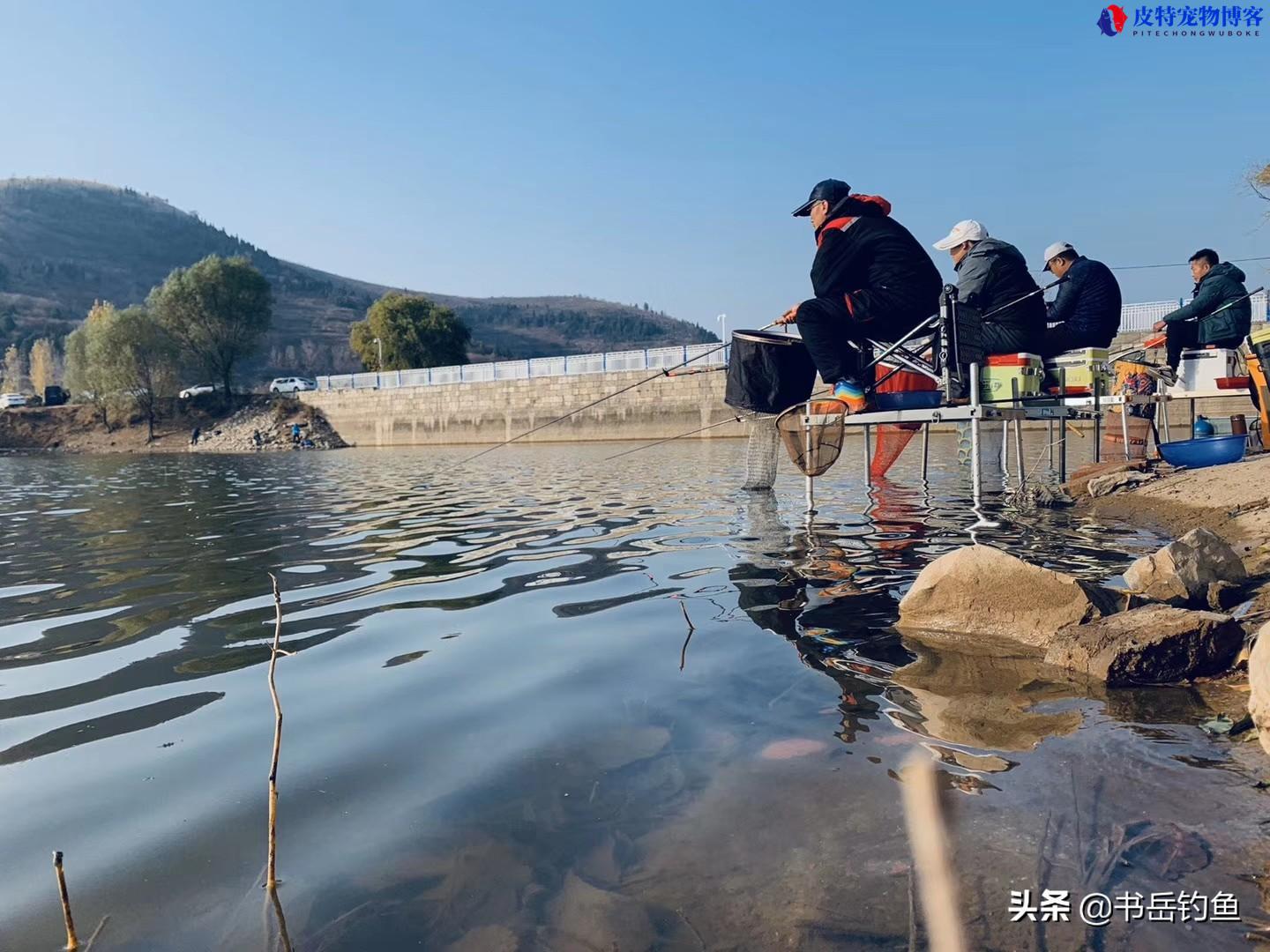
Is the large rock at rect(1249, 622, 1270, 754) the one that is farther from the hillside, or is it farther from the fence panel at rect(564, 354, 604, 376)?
the hillside

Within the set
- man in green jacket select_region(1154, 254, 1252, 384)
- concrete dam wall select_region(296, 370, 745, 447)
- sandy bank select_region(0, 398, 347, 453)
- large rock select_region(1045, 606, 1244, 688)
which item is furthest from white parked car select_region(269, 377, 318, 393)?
large rock select_region(1045, 606, 1244, 688)

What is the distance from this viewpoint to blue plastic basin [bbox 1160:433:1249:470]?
30.9 feet

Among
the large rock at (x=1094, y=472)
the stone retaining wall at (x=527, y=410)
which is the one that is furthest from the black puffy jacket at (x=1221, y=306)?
the stone retaining wall at (x=527, y=410)

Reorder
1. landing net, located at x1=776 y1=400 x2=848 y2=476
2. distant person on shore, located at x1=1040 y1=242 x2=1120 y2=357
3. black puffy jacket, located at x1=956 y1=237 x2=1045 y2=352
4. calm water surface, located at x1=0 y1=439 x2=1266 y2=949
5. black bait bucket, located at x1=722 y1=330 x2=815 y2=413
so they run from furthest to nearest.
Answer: distant person on shore, located at x1=1040 y1=242 x2=1120 y2=357 → black bait bucket, located at x1=722 y1=330 x2=815 y2=413 → black puffy jacket, located at x1=956 y1=237 x2=1045 y2=352 → landing net, located at x1=776 y1=400 x2=848 y2=476 → calm water surface, located at x1=0 y1=439 x2=1266 y2=949

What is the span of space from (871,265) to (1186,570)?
4476mm

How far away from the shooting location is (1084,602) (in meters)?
3.92

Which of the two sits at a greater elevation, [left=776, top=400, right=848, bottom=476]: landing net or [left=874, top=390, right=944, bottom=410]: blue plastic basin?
[left=874, top=390, right=944, bottom=410]: blue plastic basin

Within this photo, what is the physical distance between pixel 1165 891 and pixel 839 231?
6819 mm

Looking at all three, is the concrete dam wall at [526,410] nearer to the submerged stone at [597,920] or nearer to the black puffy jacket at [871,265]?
the black puffy jacket at [871,265]

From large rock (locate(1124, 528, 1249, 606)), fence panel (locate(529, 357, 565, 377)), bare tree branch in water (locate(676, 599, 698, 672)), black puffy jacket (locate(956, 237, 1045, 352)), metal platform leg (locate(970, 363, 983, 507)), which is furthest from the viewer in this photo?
fence panel (locate(529, 357, 565, 377))

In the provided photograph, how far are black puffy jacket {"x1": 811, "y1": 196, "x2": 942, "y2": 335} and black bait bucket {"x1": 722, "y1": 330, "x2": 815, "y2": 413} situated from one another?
2.80 feet

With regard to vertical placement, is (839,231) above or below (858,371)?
above

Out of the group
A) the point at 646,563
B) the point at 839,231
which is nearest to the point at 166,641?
the point at 646,563

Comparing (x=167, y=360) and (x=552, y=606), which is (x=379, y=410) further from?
(x=552, y=606)
